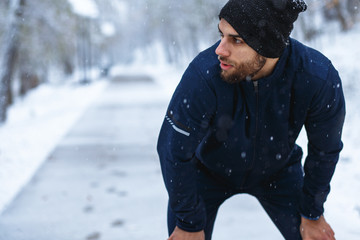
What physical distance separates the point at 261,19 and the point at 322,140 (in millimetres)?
721

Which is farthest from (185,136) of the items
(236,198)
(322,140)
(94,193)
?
(94,193)

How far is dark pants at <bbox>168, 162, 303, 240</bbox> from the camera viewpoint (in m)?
2.30

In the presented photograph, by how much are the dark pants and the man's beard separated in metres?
0.73

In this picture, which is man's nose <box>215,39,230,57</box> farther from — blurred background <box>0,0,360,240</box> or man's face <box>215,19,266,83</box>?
blurred background <box>0,0,360,240</box>

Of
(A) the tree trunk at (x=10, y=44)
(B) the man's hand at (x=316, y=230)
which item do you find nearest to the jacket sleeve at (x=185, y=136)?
(B) the man's hand at (x=316, y=230)

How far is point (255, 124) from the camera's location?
2.07 meters

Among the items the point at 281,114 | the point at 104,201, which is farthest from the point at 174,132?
the point at 104,201

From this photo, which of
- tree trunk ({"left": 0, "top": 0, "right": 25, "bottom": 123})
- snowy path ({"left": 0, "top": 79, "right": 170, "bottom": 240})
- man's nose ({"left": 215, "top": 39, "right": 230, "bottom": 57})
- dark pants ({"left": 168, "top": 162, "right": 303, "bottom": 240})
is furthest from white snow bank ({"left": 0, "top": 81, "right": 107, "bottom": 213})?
man's nose ({"left": 215, "top": 39, "right": 230, "bottom": 57})

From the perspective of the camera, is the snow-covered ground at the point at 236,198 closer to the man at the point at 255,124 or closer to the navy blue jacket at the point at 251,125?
the man at the point at 255,124

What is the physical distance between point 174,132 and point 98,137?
7.23 meters

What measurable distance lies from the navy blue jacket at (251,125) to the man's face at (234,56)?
0.29 feet

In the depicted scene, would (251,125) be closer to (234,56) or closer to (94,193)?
(234,56)

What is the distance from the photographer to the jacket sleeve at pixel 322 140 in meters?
1.93

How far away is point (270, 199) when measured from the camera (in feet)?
7.75
